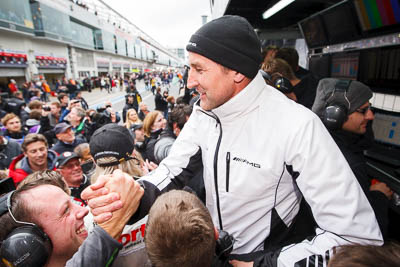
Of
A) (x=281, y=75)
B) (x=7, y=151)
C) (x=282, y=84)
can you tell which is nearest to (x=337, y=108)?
(x=282, y=84)

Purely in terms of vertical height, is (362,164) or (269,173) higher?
(269,173)

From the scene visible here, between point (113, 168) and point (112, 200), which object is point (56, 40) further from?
point (112, 200)

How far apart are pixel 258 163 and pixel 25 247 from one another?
1.10m

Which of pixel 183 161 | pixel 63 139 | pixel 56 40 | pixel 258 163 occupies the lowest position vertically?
pixel 63 139

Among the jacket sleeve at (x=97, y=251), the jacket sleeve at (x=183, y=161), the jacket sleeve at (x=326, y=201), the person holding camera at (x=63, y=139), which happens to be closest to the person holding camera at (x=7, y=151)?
the person holding camera at (x=63, y=139)

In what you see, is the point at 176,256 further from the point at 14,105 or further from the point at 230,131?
the point at 14,105

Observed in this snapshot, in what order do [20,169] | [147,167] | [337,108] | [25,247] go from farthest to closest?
[20,169]
[147,167]
[337,108]
[25,247]

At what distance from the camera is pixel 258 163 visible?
43.0 inches

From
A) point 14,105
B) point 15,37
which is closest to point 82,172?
point 14,105

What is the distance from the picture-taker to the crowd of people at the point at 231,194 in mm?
868

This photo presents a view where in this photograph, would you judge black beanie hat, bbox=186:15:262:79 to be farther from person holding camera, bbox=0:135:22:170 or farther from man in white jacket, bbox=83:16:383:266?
person holding camera, bbox=0:135:22:170

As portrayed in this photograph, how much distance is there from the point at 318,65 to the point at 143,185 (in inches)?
132

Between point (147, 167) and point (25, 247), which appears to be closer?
point (25, 247)

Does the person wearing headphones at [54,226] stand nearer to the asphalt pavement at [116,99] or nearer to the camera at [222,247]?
the camera at [222,247]
